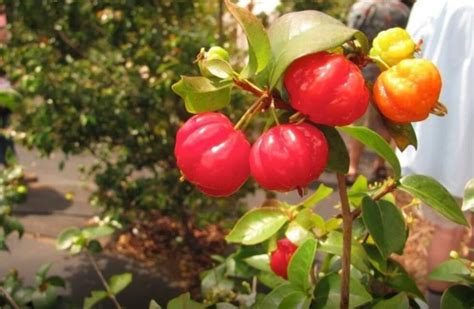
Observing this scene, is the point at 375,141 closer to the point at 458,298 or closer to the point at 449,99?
the point at 458,298

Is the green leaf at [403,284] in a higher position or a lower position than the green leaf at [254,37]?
lower

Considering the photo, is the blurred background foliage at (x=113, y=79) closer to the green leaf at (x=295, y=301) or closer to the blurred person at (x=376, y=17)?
the blurred person at (x=376, y=17)

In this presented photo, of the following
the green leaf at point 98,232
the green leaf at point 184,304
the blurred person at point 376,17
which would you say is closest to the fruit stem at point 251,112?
the green leaf at point 184,304

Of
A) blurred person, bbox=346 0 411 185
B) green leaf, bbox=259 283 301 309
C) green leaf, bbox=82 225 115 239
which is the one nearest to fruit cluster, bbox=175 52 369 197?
green leaf, bbox=259 283 301 309

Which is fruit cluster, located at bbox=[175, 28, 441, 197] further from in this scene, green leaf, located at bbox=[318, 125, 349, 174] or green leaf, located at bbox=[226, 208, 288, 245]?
green leaf, located at bbox=[226, 208, 288, 245]

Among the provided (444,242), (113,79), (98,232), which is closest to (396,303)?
(98,232)
